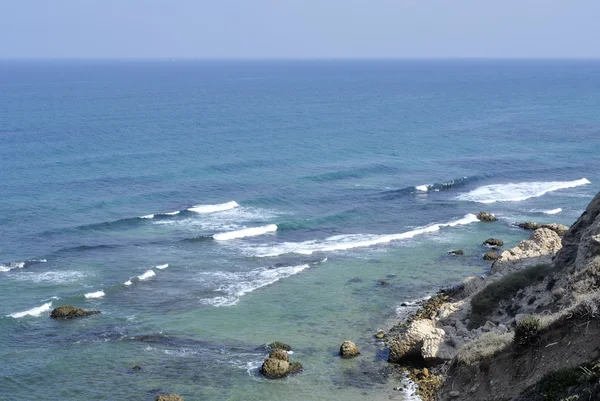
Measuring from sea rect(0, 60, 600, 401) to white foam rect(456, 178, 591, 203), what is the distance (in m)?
0.41

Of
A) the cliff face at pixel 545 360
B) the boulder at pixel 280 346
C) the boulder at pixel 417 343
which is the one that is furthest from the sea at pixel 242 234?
the cliff face at pixel 545 360

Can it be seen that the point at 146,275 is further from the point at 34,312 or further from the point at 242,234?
the point at 242,234

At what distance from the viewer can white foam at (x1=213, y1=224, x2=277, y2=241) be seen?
65.0m

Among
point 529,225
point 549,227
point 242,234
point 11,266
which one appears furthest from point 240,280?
point 529,225

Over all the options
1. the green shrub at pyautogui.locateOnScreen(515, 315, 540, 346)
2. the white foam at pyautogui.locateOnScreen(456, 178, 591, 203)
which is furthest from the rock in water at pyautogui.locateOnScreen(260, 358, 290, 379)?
the white foam at pyautogui.locateOnScreen(456, 178, 591, 203)

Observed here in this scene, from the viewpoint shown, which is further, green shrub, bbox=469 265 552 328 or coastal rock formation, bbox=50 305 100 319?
coastal rock formation, bbox=50 305 100 319

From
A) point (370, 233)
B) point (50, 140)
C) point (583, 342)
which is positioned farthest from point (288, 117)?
point (583, 342)

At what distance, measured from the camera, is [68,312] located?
47.8 m

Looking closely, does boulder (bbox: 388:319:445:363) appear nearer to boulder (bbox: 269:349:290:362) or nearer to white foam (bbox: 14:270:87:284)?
boulder (bbox: 269:349:290:362)

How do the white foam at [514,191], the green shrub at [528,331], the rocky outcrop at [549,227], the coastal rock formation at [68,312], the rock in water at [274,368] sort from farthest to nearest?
the white foam at [514,191] → the rocky outcrop at [549,227] → the coastal rock formation at [68,312] → the rock in water at [274,368] → the green shrub at [528,331]

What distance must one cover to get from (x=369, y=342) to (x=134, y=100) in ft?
465

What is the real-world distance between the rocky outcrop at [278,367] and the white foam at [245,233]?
25.6 m

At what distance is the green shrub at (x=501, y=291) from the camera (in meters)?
41.4

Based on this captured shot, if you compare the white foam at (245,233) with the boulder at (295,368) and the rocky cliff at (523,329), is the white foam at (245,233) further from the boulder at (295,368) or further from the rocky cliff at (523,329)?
the boulder at (295,368)
